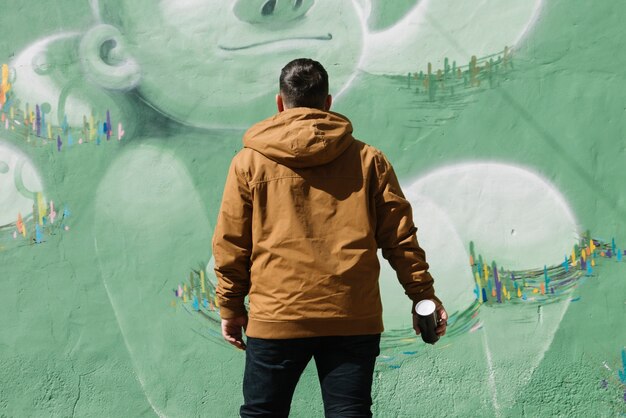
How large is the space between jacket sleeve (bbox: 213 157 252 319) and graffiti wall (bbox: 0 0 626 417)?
4.61 feet

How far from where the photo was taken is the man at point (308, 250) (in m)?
2.70

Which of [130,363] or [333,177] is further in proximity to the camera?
[130,363]

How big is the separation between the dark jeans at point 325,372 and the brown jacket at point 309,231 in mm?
39

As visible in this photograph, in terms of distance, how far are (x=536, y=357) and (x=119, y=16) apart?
8.38ft

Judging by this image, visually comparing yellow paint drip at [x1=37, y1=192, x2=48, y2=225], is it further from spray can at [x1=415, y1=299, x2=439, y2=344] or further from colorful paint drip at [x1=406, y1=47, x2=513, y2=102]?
Result: spray can at [x1=415, y1=299, x2=439, y2=344]

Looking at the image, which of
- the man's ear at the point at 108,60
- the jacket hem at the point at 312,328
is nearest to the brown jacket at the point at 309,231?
the jacket hem at the point at 312,328

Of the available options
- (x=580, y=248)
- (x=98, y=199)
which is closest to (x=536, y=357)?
(x=580, y=248)

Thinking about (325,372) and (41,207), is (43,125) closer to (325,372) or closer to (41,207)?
(41,207)

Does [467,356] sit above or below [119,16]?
below

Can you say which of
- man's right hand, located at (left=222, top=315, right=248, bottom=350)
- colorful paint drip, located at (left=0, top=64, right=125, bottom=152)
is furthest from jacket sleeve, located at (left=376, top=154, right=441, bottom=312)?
colorful paint drip, located at (left=0, top=64, right=125, bottom=152)

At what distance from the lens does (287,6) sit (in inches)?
166

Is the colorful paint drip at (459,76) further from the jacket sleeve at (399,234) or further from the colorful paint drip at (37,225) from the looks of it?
the colorful paint drip at (37,225)

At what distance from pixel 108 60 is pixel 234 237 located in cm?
184

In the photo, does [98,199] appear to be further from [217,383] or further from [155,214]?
[217,383]
